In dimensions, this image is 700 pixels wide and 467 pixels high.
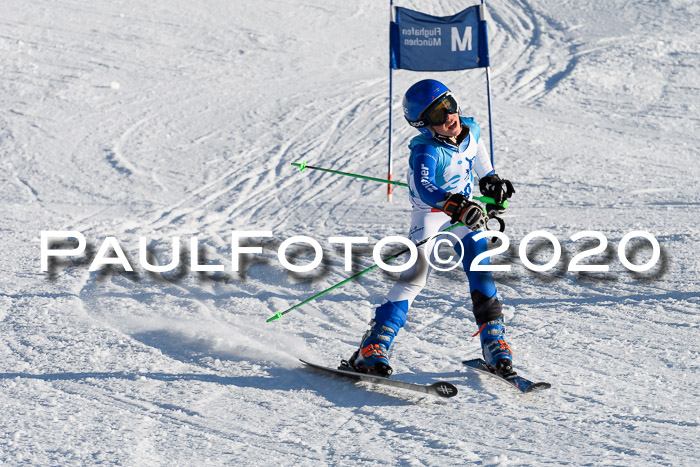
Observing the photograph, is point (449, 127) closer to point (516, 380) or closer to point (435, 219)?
point (435, 219)

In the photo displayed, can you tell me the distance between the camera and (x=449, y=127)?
14.3 feet

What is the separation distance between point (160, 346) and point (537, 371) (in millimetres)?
2415

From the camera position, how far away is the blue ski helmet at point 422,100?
4312mm

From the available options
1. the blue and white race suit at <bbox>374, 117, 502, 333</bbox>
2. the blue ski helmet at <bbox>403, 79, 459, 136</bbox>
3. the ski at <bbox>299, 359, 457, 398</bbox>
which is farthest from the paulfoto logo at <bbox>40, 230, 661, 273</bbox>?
the blue ski helmet at <bbox>403, 79, 459, 136</bbox>

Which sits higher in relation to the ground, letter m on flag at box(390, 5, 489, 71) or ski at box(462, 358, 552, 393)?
letter m on flag at box(390, 5, 489, 71)

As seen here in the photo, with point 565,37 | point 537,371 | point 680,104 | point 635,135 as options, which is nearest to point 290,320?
point 537,371

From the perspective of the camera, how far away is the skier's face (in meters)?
4.35

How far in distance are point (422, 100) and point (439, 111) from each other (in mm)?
111

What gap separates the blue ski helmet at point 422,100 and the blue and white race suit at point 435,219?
124mm

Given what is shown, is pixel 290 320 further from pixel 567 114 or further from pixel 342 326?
pixel 567 114

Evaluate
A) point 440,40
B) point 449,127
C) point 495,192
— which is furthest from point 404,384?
point 440,40

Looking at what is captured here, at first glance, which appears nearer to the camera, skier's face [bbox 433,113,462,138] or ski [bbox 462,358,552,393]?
ski [bbox 462,358,552,393]

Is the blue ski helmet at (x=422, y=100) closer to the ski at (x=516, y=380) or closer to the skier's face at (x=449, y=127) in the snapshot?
the skier's face at (x=449, y=127)

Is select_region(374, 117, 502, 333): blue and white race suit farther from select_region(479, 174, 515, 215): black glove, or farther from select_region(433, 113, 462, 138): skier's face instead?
select_region(479, 174, 515, 215): black glove
